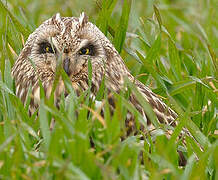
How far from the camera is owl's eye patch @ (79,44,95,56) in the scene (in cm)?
445

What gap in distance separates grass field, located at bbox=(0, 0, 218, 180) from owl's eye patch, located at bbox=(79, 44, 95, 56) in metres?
0.30

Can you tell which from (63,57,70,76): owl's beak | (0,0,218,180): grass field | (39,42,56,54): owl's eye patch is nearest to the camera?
(0,0,218,180): grass field

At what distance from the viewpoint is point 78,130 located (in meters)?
3.65

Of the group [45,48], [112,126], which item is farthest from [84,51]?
[112,126]

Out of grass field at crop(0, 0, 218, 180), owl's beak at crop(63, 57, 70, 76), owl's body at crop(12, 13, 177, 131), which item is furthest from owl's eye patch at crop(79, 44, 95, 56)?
grass field at crop(0, 0, 218, 180)

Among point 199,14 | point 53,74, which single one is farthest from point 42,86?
point 199,14

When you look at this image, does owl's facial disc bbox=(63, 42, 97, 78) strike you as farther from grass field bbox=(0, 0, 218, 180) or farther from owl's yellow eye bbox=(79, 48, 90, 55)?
grass field bbox=(0, 0, 218, 180)

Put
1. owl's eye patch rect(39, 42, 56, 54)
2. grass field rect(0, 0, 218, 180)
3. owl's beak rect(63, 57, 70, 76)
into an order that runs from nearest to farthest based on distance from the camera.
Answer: grass field rect(0, 0, 218, 180)
owl's beak rect(63, 57, 70, 76)
owl's eye patch rect(39, 42, 56, 54)

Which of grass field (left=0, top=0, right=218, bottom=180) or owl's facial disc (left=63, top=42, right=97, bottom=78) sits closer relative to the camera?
grass field (left=0, top=0, right=218, bottom=180)

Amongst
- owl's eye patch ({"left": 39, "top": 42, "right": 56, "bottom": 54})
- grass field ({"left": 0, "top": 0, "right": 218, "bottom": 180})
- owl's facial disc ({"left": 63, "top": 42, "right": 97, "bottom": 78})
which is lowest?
grass field ({"left": 0, "top": 0, "right": 218, "bottom": 180})

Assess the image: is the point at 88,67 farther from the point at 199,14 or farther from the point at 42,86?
the point at 199,14

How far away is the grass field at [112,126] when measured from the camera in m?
3.55

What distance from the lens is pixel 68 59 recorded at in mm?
4344

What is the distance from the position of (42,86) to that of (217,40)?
236 centimetres
